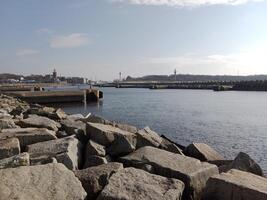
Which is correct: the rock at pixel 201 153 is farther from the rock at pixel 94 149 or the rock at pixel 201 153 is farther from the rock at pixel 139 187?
the rock at pixel 139 187

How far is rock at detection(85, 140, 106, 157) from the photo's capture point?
7.13m

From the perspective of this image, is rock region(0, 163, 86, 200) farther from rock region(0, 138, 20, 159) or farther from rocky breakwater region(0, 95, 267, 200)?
rock region(0, 138, 20, 159)

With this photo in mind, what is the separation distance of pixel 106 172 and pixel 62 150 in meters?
1.24

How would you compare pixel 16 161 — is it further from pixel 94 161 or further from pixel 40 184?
pixel 94 161

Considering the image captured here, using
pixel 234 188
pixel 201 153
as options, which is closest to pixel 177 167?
pixel 234 188

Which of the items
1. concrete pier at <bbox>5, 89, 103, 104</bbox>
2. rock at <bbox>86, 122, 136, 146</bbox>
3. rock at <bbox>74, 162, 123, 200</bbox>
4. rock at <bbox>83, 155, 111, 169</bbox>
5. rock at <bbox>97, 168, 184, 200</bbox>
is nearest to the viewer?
rock at <bbox>97, 168, 184, 200</bbox>

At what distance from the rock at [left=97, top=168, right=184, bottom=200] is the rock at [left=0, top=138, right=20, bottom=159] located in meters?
2.01

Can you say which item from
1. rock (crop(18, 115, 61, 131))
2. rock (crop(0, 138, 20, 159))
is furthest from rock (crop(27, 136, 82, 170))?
rock (crop(18, 115, 61, 131))

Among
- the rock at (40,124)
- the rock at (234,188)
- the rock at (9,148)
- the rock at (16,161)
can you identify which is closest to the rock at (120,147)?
the rock at (9,148)

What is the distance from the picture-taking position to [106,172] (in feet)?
18.8

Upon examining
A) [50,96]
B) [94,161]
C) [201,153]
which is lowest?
[50,96]

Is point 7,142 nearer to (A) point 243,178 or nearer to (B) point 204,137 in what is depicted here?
(A) point 243,178

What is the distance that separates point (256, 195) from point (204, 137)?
1434 cm

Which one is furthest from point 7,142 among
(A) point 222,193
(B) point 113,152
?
(A) point 222,193
